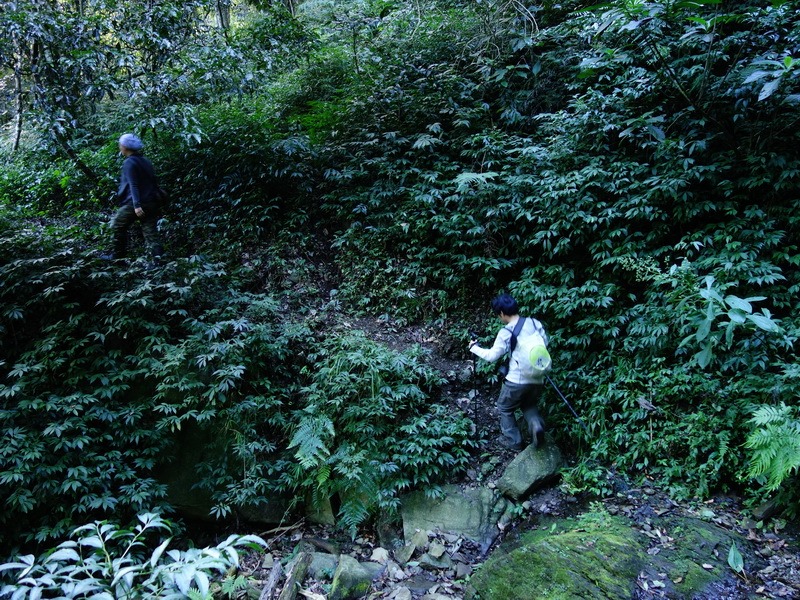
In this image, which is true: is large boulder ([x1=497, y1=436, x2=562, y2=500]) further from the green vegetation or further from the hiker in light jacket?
the green vegetation

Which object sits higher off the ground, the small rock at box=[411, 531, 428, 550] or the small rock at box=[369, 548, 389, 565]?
the small rock at box=[411, 531, 428, 550]

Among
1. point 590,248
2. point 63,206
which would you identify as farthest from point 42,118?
point 590,248

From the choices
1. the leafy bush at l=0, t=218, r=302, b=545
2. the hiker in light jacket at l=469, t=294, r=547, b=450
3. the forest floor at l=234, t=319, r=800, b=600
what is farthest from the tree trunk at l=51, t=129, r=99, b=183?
the hiker in light jacket at l=469, t=294, r=547, b=450

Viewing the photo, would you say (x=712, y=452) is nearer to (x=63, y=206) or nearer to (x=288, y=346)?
(x=288, y=346)

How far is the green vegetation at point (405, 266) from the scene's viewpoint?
5004 millimetres

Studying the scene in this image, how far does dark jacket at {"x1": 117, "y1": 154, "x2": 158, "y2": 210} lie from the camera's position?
22.6ft

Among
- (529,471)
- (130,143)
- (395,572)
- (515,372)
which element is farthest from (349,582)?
(130,143)

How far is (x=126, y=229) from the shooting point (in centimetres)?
716

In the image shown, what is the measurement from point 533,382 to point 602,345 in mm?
1465

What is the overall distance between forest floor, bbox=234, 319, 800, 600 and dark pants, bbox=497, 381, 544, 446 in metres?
0.37

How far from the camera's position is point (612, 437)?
5422 mm

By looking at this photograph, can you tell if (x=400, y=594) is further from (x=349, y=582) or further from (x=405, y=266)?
(x=405, y=266)

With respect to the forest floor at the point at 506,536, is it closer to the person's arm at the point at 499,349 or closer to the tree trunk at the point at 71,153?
the person's arm at the point at 499,349

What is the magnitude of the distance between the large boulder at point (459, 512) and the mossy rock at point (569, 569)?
79cm
